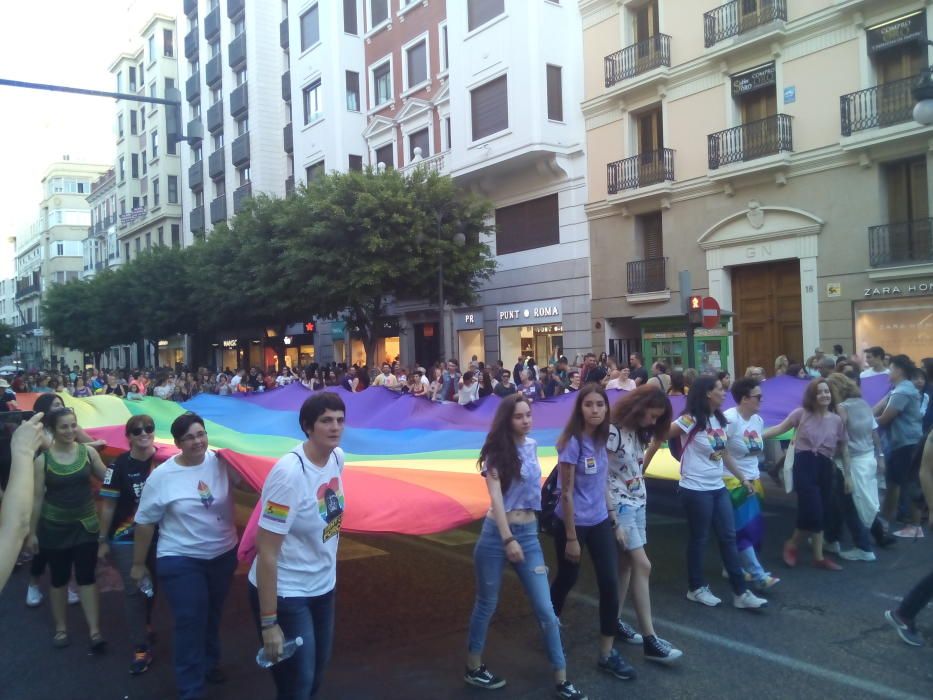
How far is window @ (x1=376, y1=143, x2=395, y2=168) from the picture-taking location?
30.1 meters

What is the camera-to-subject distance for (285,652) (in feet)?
11.1

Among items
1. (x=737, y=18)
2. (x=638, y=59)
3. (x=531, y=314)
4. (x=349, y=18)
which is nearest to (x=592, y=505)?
(x=737, y=18)

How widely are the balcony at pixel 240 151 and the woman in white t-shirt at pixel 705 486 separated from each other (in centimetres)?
3736

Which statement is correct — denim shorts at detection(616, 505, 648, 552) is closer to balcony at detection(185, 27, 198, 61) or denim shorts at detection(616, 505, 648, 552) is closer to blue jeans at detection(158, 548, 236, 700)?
blue jeans at detection(158, 548, 236, 700)

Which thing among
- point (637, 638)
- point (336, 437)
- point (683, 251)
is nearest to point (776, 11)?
point (683, 251)

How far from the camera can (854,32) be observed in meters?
17.0

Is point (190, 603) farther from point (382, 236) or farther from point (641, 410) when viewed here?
point (382, 236)

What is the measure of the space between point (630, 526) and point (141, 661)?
11.1 ft

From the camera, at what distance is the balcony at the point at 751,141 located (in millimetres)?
18016

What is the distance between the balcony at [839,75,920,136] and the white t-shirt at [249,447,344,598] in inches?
649

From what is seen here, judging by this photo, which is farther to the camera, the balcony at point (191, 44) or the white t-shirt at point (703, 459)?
the balcony at point (191, 44)

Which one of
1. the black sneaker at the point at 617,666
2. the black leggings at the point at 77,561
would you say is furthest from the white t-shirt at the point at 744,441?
the black leggings at the point at 77,561

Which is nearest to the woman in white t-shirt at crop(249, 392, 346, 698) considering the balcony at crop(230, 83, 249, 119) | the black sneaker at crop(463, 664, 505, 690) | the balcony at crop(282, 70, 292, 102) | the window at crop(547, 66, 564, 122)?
the black sneaker at crop(463, 664, 505, 690)

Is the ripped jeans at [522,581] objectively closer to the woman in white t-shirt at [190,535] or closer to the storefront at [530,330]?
the woman in white t-shirt at [190,535]
